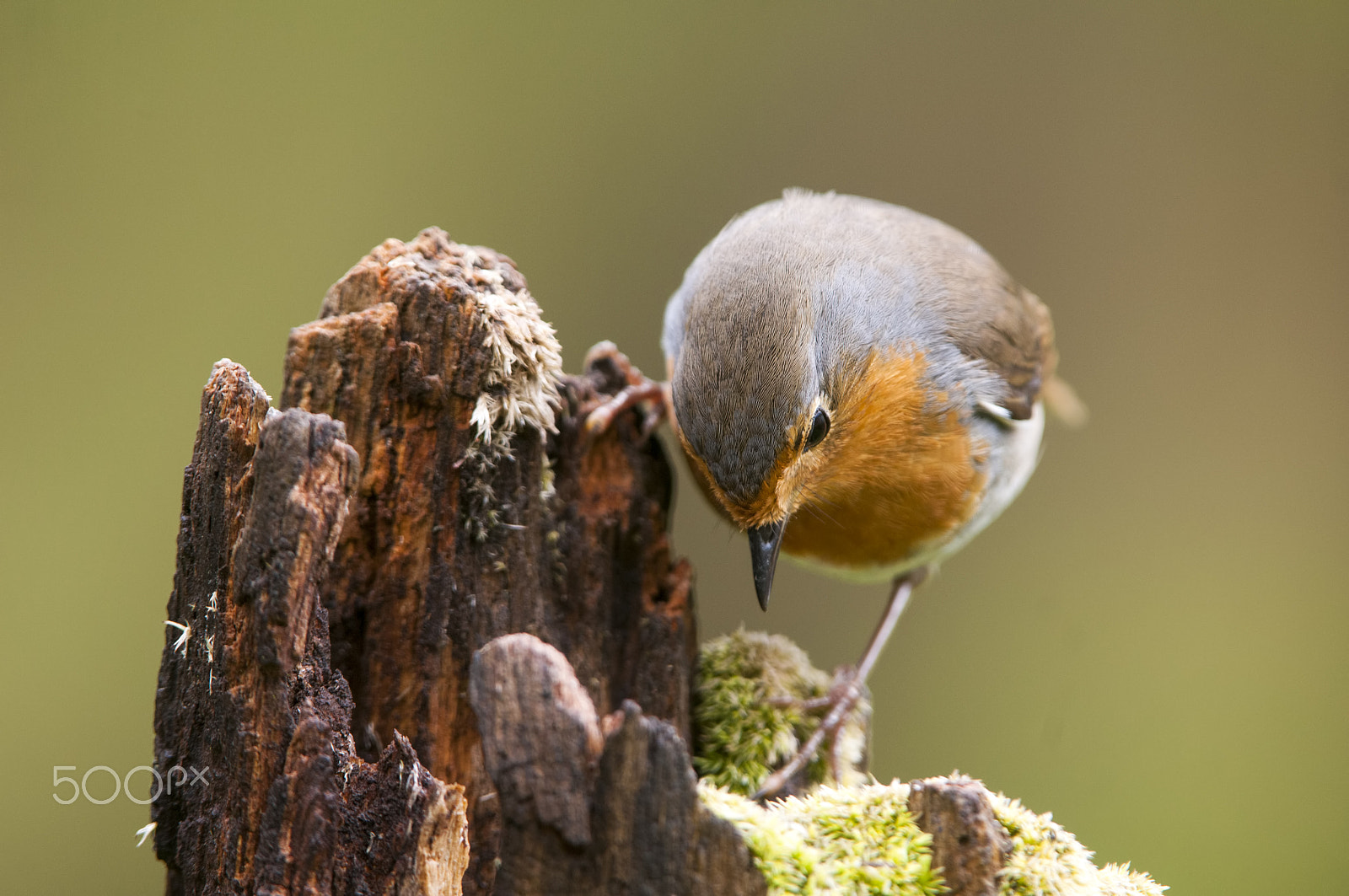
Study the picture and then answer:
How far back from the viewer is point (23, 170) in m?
5.79

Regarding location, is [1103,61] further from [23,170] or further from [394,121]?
[23,170]

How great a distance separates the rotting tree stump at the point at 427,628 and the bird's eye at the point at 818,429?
0.52 m

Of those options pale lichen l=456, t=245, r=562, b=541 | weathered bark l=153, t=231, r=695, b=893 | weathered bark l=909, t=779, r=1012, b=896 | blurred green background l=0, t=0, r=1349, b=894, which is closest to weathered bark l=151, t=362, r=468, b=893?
weathered bark l=153, t=231, r=695, b=893

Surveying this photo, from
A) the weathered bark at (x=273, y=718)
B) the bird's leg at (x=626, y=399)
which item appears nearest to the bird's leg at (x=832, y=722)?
the bird's leg at (x=626, y=399)

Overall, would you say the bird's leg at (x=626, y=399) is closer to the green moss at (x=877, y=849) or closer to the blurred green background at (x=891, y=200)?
the green moss at (x=877, y=849)

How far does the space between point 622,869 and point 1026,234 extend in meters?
6.05

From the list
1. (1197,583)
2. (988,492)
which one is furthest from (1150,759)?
(988,492)

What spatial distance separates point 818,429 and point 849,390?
22 cm

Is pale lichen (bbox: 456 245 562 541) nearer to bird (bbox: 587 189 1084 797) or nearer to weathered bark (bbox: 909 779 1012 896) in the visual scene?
bird (bbox: 587 189 1084 797)

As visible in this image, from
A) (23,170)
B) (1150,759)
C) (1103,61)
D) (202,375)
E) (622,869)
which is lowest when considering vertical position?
(622,869)

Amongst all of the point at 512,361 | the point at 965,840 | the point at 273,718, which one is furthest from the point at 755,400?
the point at 273,718

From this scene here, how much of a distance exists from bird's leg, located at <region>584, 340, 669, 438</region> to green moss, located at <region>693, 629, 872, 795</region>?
0.76 m

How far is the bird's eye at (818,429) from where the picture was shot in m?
3.02

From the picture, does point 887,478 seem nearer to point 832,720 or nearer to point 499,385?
point 832,720
